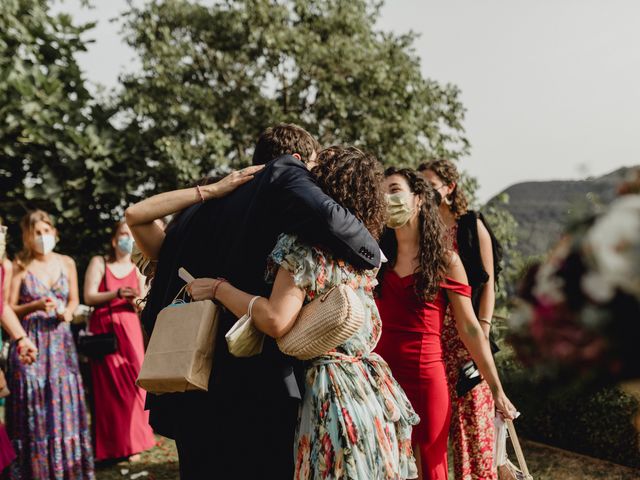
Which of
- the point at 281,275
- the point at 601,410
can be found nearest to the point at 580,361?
the point at 281,275

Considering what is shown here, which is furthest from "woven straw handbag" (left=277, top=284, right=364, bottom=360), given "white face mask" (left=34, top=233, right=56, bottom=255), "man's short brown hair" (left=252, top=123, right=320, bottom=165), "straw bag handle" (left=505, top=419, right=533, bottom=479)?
"white face mask" (left=34, top=233, right=56, bottom=255)

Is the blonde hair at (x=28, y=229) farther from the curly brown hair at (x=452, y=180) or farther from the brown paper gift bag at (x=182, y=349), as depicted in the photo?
the brown paper gift bag at (x=182, y=349)

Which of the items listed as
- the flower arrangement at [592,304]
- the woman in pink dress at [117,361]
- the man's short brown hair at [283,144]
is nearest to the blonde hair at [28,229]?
the woman in pink dress at [117,361]

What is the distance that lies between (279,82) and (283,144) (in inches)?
292

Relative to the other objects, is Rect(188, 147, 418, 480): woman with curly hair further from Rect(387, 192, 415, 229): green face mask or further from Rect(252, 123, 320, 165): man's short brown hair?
Rect(387, 192, 415, 229): green face mask

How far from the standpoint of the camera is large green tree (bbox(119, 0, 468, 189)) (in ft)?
30.7

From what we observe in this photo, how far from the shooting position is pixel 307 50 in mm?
9492

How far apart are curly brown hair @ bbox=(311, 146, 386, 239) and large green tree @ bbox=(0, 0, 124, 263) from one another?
538cm

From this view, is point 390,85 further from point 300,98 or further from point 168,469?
point 168,469

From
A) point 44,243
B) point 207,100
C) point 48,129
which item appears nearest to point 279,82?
point 207,100

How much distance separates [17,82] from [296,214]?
222 inches

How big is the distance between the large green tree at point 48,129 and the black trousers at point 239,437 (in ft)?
17.8

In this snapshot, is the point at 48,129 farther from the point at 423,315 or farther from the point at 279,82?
the point at 423,315

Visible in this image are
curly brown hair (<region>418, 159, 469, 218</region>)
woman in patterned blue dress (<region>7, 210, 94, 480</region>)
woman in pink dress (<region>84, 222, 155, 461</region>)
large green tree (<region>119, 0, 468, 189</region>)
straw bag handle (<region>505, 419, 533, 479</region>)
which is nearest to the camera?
straw bag handle (<region>505, 419, 533, 479</region>)
